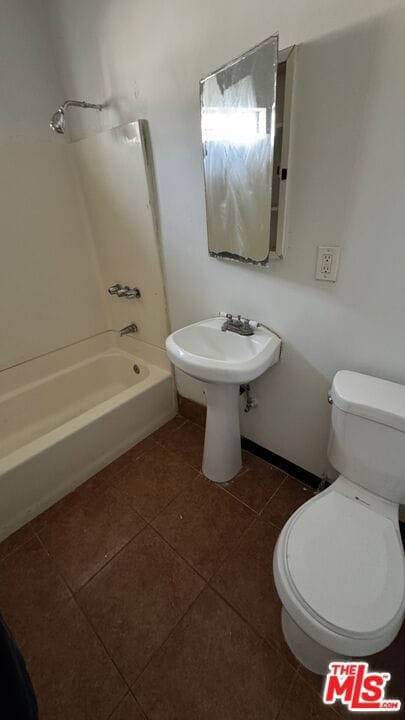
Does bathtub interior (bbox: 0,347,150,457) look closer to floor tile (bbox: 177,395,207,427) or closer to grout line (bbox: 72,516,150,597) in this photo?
floor tile (bbox: 177,395,207,427)

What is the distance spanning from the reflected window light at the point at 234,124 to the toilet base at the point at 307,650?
1.57 m

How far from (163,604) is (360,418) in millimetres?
994

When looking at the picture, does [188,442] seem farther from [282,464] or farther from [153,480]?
[282,464]

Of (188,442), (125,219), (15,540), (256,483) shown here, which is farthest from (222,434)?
(125,219)

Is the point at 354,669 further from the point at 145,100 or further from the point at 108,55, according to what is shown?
the point at 108,55

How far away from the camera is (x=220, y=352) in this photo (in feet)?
4.64

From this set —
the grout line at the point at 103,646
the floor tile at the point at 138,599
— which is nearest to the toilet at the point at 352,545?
the floor tile at the point at 138,599

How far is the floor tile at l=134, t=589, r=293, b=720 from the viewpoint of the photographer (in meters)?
0.86

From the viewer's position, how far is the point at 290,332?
1.25 meters

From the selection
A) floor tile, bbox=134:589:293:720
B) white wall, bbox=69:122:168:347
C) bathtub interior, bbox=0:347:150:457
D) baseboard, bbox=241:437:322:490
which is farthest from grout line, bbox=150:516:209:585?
white wall, bbox=69:122:168:347

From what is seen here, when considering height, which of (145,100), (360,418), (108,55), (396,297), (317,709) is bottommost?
(317,709)

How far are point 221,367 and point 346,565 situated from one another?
687mm

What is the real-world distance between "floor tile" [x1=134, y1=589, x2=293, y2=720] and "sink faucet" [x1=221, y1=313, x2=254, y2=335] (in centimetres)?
109

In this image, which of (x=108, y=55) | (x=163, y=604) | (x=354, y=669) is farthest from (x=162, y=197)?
(x=354, y=669)
